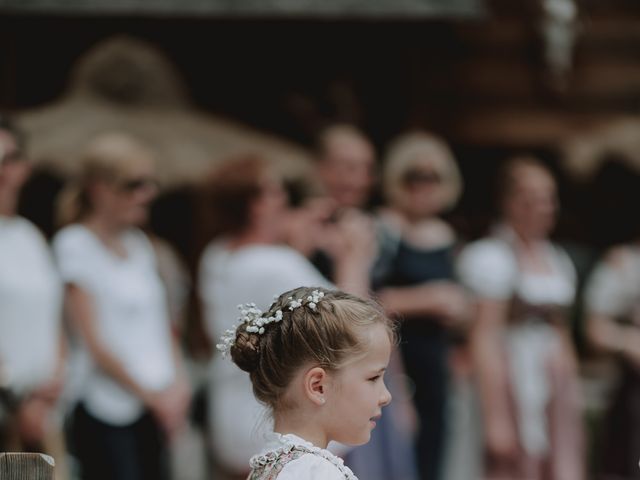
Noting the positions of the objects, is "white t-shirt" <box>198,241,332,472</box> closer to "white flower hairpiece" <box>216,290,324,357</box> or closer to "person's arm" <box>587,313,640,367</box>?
"person's arm" <box>587,313,640,367</box>

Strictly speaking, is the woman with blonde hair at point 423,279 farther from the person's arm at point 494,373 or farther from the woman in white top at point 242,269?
the woman in white top at point 242,269

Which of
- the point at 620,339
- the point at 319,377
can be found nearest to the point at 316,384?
the point at 319,377

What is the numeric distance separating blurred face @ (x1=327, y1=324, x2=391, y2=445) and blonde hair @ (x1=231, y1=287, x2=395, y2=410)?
23mm

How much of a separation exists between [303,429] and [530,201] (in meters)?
3.30

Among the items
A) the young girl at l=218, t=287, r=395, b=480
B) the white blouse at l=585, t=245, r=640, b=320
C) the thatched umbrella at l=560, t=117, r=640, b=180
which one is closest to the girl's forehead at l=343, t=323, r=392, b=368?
the young girl at l=218, t=287, r=395, b=480

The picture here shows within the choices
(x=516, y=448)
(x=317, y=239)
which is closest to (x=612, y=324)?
(x=516, y=448)

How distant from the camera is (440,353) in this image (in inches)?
220

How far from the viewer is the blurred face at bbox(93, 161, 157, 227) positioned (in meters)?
4.85

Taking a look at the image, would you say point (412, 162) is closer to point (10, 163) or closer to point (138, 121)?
point (10, 163)

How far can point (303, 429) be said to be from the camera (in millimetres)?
2689

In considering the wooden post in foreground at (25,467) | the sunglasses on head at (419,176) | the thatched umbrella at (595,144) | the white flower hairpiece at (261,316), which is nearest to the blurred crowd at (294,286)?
the sunglasses on head at (419,176)

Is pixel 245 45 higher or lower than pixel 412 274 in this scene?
higher

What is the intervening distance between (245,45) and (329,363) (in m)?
6.39

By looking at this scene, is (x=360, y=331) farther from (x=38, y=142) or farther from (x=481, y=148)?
(x=481, y=148)
